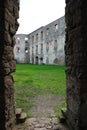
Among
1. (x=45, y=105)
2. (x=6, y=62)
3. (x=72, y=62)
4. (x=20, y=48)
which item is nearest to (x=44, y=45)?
(x=20, y=48)

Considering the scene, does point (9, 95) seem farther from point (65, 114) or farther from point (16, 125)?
point (65, 114)

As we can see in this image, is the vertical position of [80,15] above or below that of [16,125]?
above

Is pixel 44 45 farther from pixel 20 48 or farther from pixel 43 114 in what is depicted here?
pixel 43 114

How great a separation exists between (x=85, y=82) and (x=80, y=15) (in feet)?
3.82

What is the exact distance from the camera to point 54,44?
31.0 metres

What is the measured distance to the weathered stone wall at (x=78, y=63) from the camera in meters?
3.72

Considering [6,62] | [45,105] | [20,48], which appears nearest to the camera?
[6,62]

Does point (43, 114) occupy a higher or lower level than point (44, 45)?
lower

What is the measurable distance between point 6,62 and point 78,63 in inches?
50.1

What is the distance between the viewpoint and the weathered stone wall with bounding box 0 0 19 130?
3.63 m

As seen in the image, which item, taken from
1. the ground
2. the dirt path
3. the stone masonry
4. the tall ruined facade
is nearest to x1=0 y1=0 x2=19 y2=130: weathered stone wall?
the tall ruined facade

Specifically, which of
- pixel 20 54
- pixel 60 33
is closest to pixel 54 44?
pixel 60 33

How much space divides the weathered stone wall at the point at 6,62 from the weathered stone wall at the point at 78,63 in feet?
3.83

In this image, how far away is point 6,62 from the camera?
377cm
